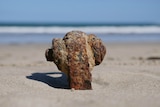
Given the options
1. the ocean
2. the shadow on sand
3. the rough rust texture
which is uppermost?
the rough rust texture

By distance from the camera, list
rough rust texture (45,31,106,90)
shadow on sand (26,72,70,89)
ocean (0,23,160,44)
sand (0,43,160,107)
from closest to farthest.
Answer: sand (0,43,160,107) → rough rust texture (45,31,106,90) → shadow on sand (26,72,70,89) → ocean (0,23,160,44)

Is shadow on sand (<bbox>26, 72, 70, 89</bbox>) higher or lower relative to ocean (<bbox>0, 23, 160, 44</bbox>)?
higher

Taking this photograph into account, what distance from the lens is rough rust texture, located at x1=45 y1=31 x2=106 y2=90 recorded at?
A: 4102 millimetres

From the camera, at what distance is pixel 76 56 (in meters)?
4.11

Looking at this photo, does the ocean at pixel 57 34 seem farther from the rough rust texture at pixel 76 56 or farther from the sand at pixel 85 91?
the rough rust texture at pixel 76 56

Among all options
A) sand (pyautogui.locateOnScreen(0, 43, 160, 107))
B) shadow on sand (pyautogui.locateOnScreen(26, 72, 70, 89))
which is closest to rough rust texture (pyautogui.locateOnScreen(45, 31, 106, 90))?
sand (pyautogui.locateOnScreen(0, 43, 160, 107))

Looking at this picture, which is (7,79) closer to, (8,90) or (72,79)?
(8,90)

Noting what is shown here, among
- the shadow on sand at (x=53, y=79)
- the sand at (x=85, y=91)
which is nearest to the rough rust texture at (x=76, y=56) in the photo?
the sand at (x=85, y=91)

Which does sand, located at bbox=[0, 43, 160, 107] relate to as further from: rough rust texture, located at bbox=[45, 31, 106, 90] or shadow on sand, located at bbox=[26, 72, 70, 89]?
rough rust texture, located at bbox=[45, 31, 106, 90]

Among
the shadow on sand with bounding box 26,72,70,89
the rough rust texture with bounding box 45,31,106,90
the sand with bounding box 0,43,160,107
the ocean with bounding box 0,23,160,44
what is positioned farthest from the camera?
the ocean with bounding box 0,23,160,44

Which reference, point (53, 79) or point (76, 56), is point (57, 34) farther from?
point (76, 56)

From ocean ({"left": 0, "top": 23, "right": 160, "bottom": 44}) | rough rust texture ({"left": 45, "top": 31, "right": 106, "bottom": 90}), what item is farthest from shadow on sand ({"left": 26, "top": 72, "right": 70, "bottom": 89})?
ocean ({"left": 0, "top": 23, "right": 160, "bottom": 44})

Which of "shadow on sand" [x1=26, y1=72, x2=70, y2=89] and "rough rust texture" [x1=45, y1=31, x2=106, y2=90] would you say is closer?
"rough rust texture" [x1=45, y1=31, x2=106, y2=90]

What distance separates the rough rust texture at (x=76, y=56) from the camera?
4102 mm
